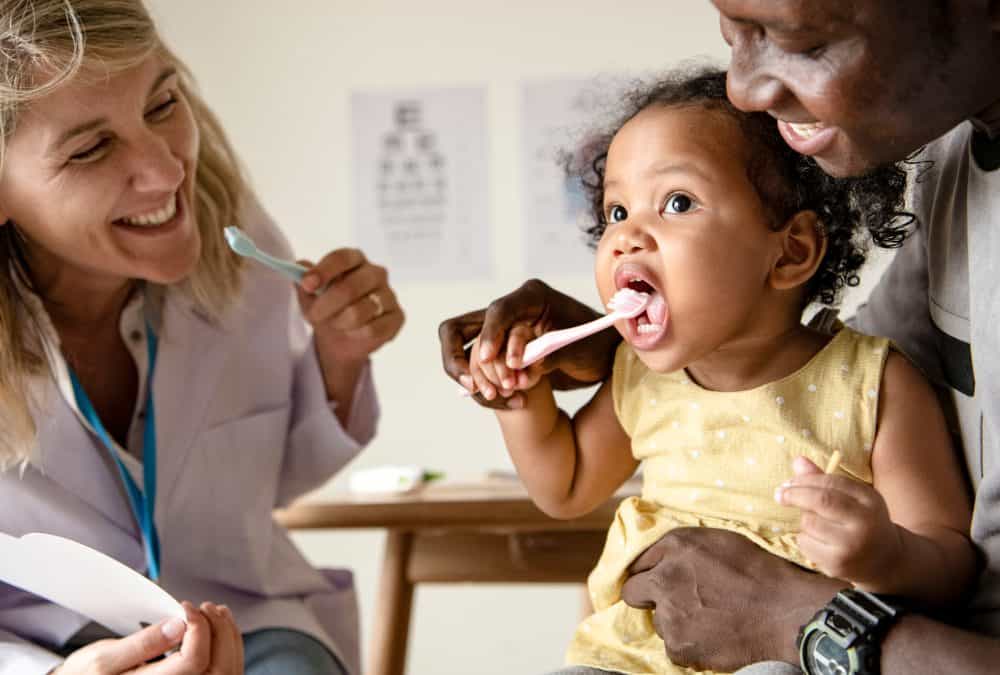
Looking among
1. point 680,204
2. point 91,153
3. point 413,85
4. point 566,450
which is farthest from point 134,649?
point 413,85

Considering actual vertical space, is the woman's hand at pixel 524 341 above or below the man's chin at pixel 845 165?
below

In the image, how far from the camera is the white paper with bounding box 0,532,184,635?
1245 mm

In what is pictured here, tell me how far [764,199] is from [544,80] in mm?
2637

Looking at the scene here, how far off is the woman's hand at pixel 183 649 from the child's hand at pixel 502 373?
14.2 inches

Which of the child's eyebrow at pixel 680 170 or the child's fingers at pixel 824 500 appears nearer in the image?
the child's fingers at pixel 824 500

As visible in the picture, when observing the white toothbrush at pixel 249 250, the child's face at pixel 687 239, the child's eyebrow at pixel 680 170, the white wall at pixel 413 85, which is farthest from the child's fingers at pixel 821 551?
the white wall at pixel 413 85

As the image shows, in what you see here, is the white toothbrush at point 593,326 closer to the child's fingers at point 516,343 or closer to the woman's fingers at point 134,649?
the child's fingers at point 516,343

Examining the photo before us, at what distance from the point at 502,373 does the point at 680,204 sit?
0.23m

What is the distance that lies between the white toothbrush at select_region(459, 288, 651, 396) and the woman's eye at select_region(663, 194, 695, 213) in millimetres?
80

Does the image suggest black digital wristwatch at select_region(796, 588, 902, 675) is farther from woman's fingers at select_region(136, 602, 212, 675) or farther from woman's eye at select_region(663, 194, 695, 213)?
woman's fingers at select_region(136, 602, 212, 675)

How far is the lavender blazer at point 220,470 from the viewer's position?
1.55m

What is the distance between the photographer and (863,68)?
88cm

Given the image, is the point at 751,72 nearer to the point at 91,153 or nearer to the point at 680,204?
the point at 680,204

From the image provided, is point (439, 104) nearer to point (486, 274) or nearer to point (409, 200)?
point (409, 200)
